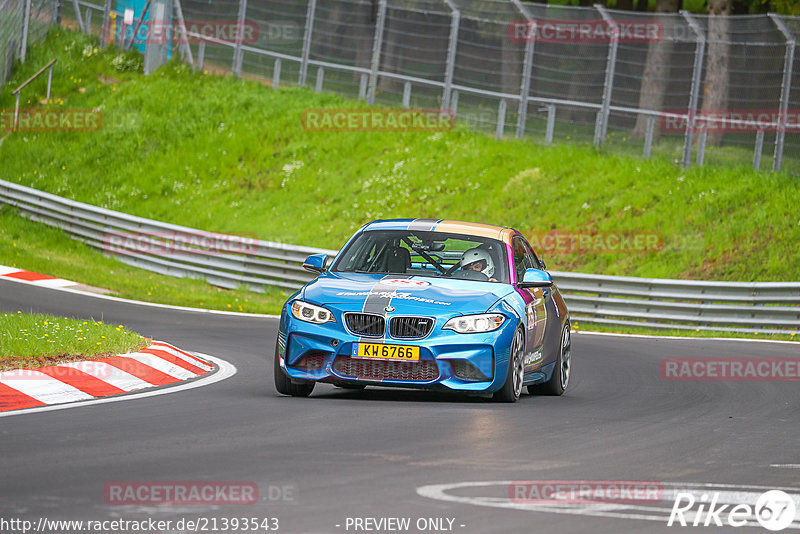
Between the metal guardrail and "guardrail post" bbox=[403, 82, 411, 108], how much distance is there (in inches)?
334

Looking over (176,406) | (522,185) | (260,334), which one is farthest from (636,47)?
(176,406)

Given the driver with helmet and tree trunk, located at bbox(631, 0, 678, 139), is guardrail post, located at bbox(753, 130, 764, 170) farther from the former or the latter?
the driver with helmet

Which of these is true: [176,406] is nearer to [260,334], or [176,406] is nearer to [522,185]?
[260,334]

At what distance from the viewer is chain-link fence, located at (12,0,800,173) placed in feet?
86.0

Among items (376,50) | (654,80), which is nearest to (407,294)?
(654,80)

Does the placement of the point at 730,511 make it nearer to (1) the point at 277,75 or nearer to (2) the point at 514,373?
(2) the point at 514,373

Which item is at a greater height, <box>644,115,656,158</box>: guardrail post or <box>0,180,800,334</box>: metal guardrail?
<box>644,115,656,158</box>: guardrail post

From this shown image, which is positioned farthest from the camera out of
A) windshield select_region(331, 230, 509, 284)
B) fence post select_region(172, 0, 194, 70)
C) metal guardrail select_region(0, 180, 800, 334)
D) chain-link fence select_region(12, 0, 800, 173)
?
fence post select_region(172, 0, 194, 70)

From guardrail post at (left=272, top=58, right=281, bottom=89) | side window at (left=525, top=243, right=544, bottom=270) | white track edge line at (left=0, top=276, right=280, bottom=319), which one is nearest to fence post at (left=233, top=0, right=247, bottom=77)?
guardrail post at (left=272, top=58, right=281, bottom=89)

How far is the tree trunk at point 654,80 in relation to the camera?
26.9 m

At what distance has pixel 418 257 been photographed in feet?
38.6

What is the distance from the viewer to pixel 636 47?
27906 mm

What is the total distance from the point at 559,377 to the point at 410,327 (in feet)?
8.70

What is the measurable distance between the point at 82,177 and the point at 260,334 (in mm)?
16819
